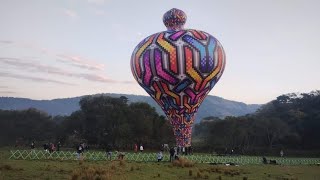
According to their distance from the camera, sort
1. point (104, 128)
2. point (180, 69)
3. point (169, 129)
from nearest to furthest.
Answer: point (180, 69)
point (169, 129)
point (104, 128)

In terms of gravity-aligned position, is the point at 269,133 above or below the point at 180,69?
below

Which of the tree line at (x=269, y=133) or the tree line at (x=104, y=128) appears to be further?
the tree line at (x=269, y=133)

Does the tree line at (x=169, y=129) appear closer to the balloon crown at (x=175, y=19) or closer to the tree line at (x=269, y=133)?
the tree line at (x=269, y=133)

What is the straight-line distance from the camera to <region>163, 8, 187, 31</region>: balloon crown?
169 feet

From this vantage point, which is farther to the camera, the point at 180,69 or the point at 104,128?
the point at 104,128

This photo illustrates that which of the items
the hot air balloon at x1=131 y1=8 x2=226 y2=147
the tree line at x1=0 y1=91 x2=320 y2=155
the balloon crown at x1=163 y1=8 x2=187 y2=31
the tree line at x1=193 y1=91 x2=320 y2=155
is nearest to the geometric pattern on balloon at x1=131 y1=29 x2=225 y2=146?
the hot air balloon at x1=131 y1=8 x2=226 y2=147

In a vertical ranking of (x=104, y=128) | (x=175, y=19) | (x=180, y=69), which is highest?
(x=175, y=19)

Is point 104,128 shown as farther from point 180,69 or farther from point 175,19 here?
point 180,69

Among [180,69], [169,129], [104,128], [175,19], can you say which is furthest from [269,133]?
[180,69]

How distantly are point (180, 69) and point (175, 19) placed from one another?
875cm

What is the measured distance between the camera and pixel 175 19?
5144 centimetres

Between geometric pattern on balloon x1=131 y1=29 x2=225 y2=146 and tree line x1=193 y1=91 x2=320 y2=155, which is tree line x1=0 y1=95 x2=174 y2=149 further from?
geometric pattern on balloon x1=131 y1=29 x2=225 y2=146

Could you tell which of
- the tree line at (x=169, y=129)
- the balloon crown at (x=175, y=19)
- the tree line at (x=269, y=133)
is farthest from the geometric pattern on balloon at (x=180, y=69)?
the tree line at (x=269, y=133)

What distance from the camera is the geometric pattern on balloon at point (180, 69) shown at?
150 feet
